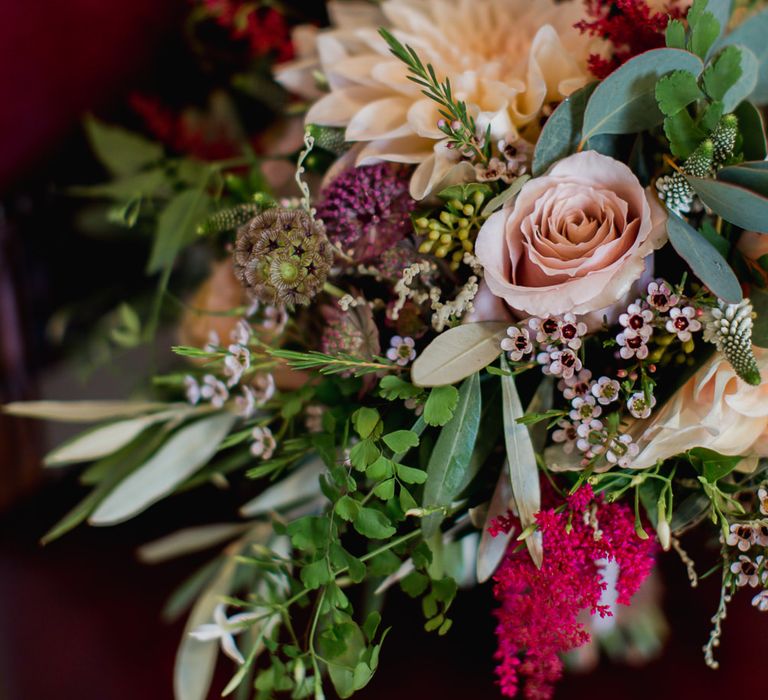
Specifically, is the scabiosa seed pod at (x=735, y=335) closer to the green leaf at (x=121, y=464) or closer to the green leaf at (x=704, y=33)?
the green leaf at (x=704, y=33)

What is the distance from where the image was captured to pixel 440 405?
520 millimetres

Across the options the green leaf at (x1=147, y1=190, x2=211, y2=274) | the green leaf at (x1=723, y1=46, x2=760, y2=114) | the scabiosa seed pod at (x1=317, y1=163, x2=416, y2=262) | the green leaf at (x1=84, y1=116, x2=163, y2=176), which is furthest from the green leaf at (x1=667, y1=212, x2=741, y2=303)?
the green leaf at (x1=84, y1=116, x2=163, y2=176)

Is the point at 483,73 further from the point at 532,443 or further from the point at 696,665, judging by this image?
the point at 696,665

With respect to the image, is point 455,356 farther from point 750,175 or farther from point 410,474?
point 750,175

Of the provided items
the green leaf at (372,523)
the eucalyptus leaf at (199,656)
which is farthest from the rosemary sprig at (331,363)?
the eucalyptus leaf at (199,656)

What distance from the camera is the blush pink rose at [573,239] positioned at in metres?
0.49

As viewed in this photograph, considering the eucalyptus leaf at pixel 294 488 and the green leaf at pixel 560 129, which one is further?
the eucalyptus leaf at pixel 294 488

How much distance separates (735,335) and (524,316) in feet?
0.49

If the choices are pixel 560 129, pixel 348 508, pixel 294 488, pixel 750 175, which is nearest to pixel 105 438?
pixel 294 488

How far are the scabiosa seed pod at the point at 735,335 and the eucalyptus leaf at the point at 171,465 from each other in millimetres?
470

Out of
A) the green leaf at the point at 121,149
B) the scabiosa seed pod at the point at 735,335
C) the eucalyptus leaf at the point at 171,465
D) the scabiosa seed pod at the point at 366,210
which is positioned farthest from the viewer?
the green leaf at the point at 121,149

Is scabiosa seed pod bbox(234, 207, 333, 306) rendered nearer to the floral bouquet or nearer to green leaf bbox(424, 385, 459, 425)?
the floral bouquet

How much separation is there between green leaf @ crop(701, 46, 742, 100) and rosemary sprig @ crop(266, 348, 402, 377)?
1.01ft

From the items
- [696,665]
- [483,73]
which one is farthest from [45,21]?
[696,665]
